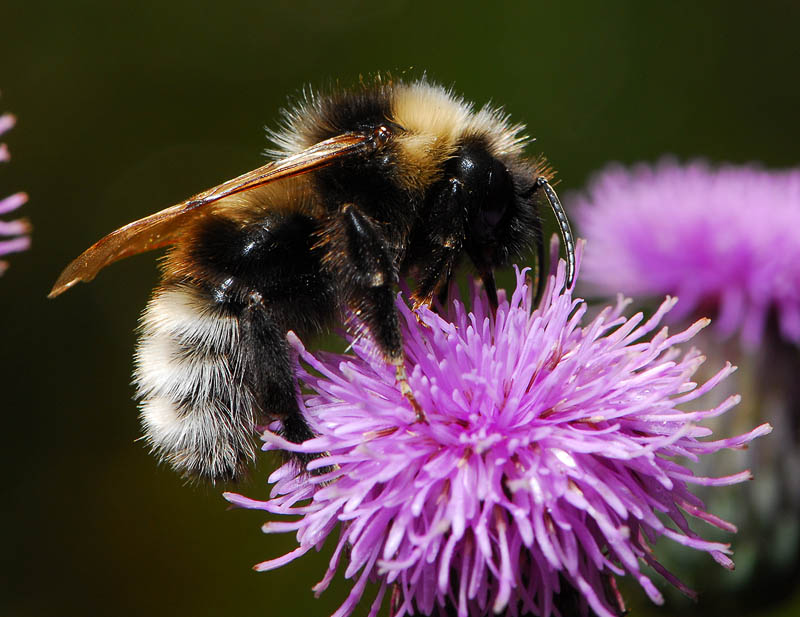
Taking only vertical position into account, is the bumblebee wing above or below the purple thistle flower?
above

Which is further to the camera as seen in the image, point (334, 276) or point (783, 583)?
point (783, 583)

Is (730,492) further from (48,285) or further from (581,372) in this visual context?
(48,285)

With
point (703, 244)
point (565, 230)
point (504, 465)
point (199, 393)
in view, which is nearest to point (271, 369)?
point (199, 393)

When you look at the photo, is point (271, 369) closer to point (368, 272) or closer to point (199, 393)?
point (199, 393)

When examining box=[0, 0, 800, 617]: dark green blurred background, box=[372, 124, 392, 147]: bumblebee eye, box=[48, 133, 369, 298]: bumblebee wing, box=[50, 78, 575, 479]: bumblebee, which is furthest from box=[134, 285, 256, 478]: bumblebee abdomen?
box=[0, 0, 800, 617]: dark green blurred background

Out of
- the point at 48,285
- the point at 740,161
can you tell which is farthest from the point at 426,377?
A: the point at 740,161

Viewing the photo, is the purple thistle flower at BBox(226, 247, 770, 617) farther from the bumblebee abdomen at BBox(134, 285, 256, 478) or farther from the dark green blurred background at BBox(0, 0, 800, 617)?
the dark green blurred background at BBox(0, 0, 800, 617)

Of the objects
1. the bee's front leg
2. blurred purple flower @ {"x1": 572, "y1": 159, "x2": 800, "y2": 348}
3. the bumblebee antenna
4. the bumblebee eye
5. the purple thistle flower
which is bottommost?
the purple thistle flower
